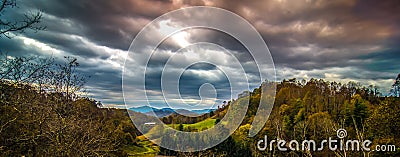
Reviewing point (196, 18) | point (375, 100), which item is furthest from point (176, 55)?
point (375, 100)

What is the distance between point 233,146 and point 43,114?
3852 centimetres

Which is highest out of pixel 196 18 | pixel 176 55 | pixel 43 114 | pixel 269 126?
pixel 196 18

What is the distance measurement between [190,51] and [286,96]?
200ft

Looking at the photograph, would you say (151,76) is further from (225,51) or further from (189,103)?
(225,51)

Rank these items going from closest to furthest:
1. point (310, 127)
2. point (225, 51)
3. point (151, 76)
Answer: point (151, 76)
point (225, 51)
point (310, 127)

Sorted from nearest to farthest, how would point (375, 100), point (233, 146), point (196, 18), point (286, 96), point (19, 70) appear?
1. point (19, 70)
2. point (196, 18)
3. point (233, 146)
4. point (375, 100)
5. point (286, 96)

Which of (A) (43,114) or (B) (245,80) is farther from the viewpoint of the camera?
(B) (245,80)

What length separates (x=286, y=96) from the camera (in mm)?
68000

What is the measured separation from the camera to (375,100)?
5653cm

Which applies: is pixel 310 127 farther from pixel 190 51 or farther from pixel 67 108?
pixel 67 108

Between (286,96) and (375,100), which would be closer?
(375,100)

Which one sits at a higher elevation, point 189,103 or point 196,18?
point 196,18

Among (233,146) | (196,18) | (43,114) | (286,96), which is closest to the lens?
(43,114)

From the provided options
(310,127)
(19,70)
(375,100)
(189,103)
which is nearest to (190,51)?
(189,103)
